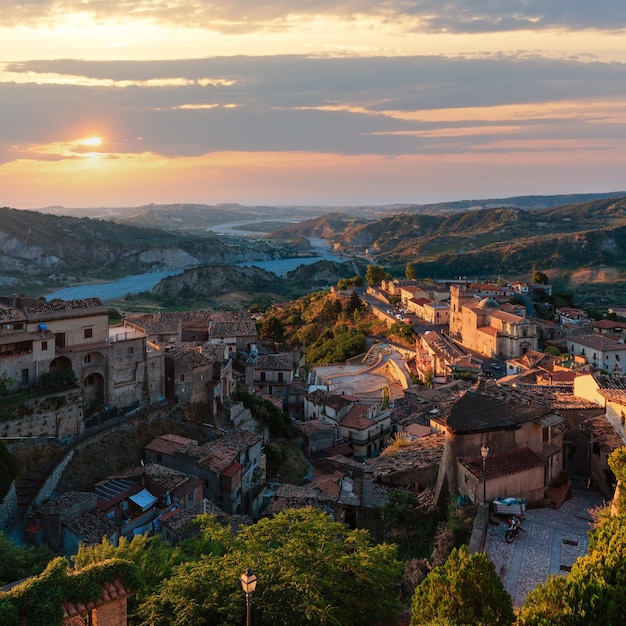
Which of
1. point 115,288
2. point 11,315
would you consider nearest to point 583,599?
point 11,315

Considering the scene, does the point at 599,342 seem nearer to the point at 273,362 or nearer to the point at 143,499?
the point at 273,362

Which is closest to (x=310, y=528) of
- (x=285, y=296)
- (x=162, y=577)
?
(x=162, y=577)

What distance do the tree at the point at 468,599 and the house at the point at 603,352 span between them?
134 ft

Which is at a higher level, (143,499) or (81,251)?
(143,499)

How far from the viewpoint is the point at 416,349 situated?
54.4 metres

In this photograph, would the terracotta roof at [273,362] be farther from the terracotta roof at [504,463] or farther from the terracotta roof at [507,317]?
the terracotta roof at [504,463]

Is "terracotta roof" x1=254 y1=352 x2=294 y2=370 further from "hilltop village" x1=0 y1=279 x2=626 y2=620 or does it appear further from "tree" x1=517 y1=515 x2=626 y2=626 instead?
"tree" x1=517 y1=515 x2=626 y2=626

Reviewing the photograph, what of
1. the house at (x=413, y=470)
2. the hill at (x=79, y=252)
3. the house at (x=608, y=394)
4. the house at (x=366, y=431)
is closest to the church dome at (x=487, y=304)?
the house at (x=366, y=431)

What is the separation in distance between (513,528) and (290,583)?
5045 mm

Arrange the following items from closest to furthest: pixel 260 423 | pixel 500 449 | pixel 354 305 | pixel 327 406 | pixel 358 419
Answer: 1. pixel 500 449
2. pixel 260 423
3. pixel 358 419
4. pixel 327 406
5. pixel 354 305

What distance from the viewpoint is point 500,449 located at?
49.6 ft

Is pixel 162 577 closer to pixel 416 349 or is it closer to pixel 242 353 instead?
pixel 242 353

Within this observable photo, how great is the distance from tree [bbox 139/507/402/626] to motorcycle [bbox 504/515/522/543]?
243 cm

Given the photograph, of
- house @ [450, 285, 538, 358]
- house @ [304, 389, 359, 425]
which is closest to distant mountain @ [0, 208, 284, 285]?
house @ [450, 285, 538, 358]
